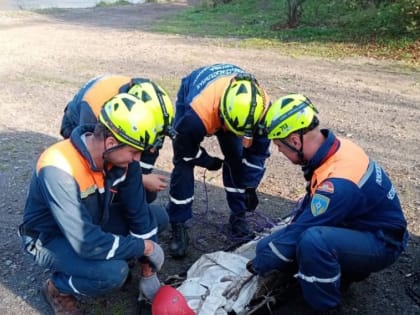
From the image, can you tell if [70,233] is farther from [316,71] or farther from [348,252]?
[316,71]

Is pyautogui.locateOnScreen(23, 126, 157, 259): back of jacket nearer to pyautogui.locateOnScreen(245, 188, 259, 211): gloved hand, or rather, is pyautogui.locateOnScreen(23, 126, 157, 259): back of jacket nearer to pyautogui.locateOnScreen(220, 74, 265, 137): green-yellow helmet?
pyautogui.locateOnScreen(220, 74, 265, 137): green-yellow helmet

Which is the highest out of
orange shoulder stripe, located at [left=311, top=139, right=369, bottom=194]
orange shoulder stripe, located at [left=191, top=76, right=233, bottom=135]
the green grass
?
orange shoulder stripe, located at [left=191, top=76, right=233, bottom=135]

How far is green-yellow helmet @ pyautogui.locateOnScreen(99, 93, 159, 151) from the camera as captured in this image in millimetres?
2992

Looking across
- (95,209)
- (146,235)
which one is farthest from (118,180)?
(146,235)

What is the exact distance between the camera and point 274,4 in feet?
62.3

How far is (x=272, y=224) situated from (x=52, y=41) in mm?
11621

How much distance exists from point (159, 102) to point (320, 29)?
10994mm

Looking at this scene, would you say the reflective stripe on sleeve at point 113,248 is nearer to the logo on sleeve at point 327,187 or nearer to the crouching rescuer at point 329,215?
the crouching rescuer at point 329,215

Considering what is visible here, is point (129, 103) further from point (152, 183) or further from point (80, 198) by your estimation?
point (152, 183)

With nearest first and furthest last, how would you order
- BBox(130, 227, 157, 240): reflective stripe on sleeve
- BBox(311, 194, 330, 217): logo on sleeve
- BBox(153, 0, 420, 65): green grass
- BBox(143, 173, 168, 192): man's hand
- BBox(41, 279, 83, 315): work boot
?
1. BBox(311, 194, 330, 217): logo on sleeve
2. BBox(41, 279, 83, 315): work boot
3. BBox(130, 227, 157, 240): reflective stripe on sleeve
4. BBox(143, 173, 168, 192): man's hand
5. BBox(153, 0, 420, 65): green grass

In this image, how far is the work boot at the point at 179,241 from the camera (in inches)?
171

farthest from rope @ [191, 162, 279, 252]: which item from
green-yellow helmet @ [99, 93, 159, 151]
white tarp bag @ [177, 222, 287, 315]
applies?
green-yellow helmet @ [99, 93, 159, 151]

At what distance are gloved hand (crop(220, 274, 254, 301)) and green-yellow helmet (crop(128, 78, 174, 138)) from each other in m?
1.04

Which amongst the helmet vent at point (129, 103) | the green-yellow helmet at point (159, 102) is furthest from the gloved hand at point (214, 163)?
the helmet vent at point (129, 103)
